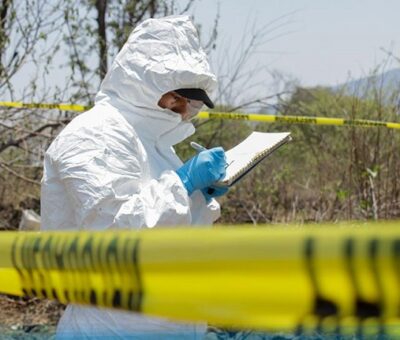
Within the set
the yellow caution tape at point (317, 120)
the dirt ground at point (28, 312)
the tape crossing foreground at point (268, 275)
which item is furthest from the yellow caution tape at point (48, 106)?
the tape crossing foreground at point (268, 275)

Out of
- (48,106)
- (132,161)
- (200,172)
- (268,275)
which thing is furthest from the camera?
(48,106)

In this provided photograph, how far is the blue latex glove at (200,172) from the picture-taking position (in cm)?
252

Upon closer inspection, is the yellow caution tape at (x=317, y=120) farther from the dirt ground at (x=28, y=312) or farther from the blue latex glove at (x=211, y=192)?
the blue latex glove at (x=211, y=192)

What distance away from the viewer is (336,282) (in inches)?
38.9

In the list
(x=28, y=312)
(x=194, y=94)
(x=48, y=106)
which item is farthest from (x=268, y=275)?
(x=48, y=106)

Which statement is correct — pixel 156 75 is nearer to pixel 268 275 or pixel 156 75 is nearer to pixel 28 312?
pixel 268 275

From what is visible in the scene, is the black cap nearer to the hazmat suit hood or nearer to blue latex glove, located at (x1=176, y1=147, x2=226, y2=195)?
the hazmat suit hood

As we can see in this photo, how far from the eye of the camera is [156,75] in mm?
2539

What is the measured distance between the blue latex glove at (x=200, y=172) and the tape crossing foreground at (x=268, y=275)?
4.24 ft

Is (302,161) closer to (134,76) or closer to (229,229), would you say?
(134,76)

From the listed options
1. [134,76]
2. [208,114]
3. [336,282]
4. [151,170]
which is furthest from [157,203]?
[208,114]

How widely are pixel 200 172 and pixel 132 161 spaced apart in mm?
237

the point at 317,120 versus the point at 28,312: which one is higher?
the point at 317,120

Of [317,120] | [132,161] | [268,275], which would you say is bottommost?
[317,120]
